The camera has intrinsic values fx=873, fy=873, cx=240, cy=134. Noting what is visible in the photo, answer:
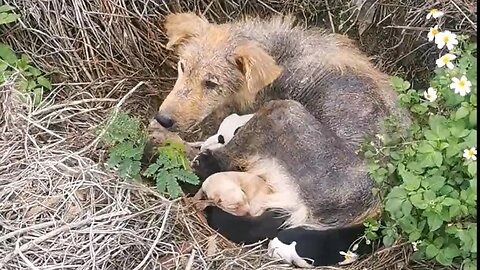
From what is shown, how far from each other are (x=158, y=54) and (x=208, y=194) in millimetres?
766

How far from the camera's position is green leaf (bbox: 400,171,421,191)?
2416mm

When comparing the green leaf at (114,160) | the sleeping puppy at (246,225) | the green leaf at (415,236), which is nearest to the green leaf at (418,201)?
the green leaf at (415,236)

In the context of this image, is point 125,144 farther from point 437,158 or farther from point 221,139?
point 437,158

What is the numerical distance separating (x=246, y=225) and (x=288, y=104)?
0.44 m

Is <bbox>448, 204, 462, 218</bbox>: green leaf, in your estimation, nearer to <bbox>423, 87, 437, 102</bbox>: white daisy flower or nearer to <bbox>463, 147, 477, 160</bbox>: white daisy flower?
<bbox>463, 147, 477, 160</bbox>: white daisy flower

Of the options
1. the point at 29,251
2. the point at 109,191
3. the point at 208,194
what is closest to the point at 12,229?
the point at 29,251

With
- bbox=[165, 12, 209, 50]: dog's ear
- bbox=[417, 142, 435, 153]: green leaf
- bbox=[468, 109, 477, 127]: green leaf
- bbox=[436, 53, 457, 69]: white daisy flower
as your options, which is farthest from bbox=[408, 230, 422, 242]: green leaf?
bbox=[165, 12, 209, 50]: dog's ear

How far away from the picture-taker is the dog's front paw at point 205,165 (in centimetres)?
302

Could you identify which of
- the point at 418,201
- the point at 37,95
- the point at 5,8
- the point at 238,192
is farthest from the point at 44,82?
the point at 418,201

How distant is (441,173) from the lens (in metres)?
2.43

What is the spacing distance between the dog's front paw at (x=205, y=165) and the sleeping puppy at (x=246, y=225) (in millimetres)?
164

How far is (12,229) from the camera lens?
2816mm

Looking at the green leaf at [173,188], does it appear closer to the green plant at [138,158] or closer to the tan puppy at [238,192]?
the green plant at [138,158]

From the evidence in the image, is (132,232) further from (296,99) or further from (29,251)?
(296,99)
